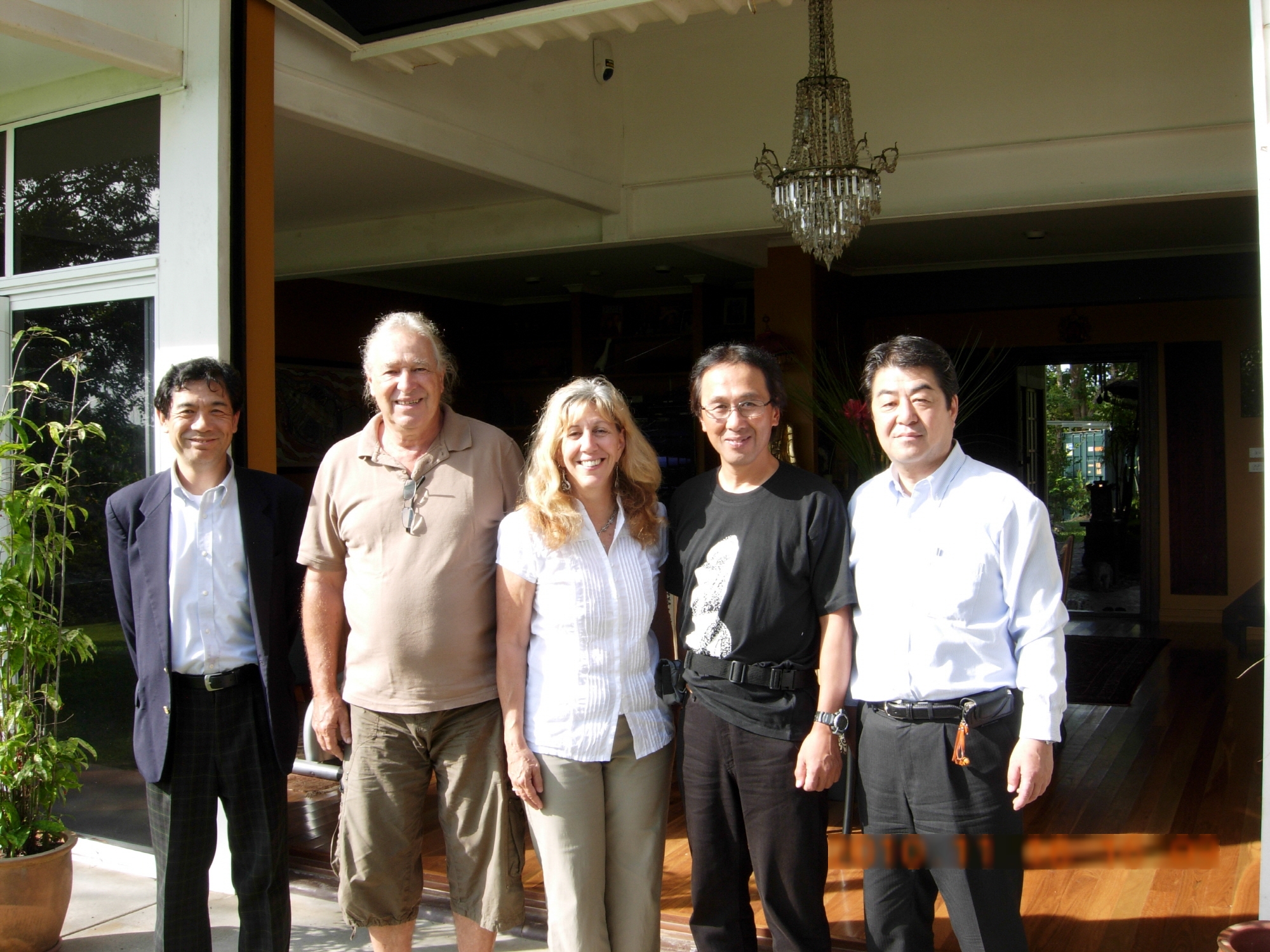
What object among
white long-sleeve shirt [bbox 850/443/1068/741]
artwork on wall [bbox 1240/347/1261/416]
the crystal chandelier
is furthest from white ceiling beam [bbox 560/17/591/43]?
artwork on wall [bbox 1240/347/1261/416]

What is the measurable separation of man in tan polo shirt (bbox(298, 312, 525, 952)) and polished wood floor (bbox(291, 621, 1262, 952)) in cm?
76

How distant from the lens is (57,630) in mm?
2838

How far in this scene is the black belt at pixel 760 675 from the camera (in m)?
2.01

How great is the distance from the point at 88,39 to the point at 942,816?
293 centimetres

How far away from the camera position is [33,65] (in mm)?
3250

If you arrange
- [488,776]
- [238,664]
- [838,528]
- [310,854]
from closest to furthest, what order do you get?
[838,528] → [488,776] → [238,664] → [310,854]

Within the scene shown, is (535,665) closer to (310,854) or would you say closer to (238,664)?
(238,664)

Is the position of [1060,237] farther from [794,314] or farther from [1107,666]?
[1107,666]

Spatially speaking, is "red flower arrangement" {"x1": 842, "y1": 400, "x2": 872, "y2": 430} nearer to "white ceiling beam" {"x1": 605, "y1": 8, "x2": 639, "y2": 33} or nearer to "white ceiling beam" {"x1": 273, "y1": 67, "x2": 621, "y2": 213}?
"white ceiling beam" {"x1": 605, "y1": 8, "x2": 639, "y2": 33}

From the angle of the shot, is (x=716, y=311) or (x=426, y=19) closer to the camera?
(x=426, y=19)

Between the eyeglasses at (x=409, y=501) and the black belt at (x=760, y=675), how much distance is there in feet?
2.29

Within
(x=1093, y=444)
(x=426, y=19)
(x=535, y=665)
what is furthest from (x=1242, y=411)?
(x=535, y=665)

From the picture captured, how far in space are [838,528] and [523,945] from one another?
5.19ft

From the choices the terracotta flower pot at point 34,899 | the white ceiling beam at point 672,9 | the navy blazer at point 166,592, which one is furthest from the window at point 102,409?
the white ceiling beam at point 672,9
